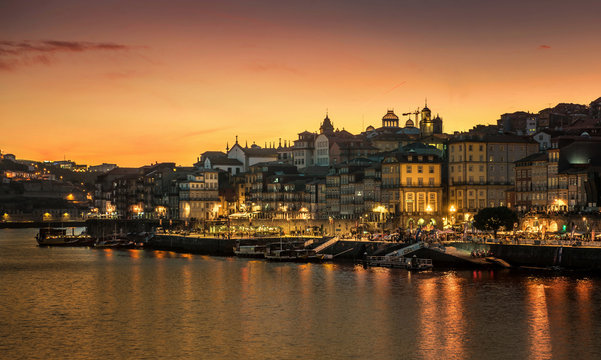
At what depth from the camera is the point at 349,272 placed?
84.2m

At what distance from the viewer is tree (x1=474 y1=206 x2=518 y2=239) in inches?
3757

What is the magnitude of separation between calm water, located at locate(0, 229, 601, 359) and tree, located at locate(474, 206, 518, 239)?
1457 centimetres

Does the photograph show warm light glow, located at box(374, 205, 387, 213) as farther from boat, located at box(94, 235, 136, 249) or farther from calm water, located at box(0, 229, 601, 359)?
boat, located at box(94, 235, 136, 249)

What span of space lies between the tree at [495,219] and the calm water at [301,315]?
1457 centimetres

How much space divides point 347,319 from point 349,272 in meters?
25.9

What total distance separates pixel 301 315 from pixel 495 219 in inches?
1604

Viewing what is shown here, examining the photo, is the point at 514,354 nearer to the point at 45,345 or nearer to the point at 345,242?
the point at 45,345

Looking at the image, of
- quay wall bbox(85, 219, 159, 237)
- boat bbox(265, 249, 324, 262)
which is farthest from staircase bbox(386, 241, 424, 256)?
quay wall bbox(85, 219, 159, 237)

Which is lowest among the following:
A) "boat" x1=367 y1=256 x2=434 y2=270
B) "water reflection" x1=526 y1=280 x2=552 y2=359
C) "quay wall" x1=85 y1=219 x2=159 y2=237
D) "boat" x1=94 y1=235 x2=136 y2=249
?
"water reflection" x1=526 y1=280 x2=552 y2=359

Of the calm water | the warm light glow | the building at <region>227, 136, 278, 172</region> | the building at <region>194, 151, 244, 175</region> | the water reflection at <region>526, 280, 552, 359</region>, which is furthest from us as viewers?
the building at <region>227, 136, 278, 172</region>

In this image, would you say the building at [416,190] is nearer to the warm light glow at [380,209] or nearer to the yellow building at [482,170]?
the warm light glow at [380,209]

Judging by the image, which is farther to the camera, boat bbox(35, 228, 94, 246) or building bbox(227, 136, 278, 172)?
building bbox(227, 136, 278, 172)

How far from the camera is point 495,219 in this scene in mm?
95500

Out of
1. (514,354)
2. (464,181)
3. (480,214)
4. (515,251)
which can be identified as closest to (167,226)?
(464,181)
